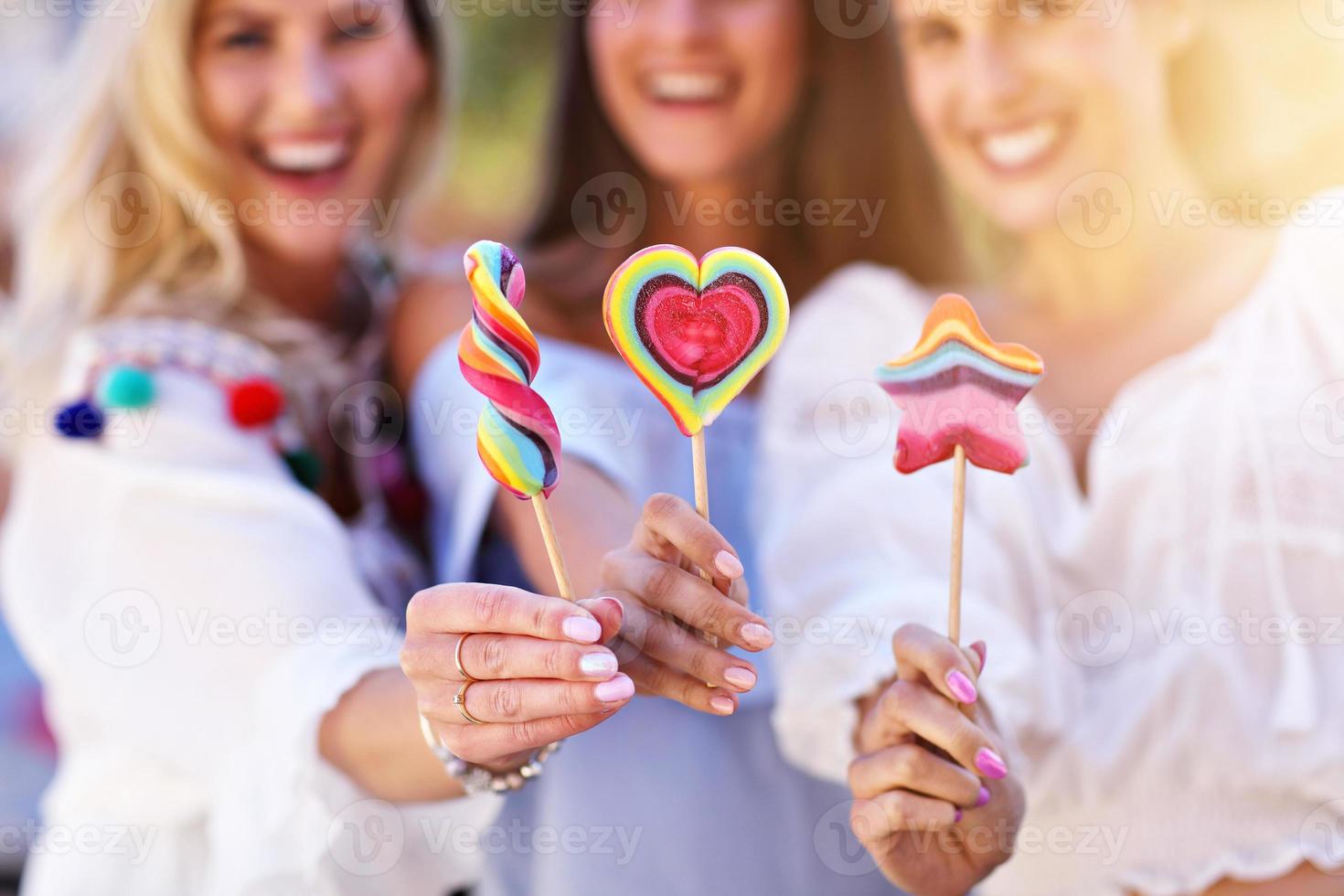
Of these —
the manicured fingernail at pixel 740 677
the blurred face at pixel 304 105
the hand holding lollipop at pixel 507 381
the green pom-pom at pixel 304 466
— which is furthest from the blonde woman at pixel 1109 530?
the blurred face at pixel 304 105

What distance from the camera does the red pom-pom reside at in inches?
60.9

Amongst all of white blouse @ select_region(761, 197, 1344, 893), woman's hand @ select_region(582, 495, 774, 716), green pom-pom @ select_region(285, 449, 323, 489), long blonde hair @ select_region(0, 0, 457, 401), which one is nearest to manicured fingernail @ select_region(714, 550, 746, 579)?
woman's hand @ select_region(582, 495, 774, 716)

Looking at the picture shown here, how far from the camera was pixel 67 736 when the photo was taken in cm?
161

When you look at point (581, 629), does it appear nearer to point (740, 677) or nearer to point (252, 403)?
point (740, 677)

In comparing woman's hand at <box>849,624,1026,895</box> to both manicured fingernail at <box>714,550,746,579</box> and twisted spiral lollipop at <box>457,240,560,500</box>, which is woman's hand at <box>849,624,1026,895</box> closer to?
manicured fingernail at <box>714,550,746,579</box>

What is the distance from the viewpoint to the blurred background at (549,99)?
81.1 inches

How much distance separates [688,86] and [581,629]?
3.60ft

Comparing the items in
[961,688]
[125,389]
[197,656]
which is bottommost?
[197,656]

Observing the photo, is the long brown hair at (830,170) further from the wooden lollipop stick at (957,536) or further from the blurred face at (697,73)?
the wooden lollipop stick at (957,536)

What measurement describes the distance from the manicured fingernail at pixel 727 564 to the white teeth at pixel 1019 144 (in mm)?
937

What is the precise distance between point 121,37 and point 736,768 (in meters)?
1.38

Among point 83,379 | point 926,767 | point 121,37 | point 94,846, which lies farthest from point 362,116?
point 926,767

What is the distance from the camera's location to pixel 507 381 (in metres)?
0.97

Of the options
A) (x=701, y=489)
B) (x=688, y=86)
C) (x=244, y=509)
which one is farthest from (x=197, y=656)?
(x=688, y=86)
